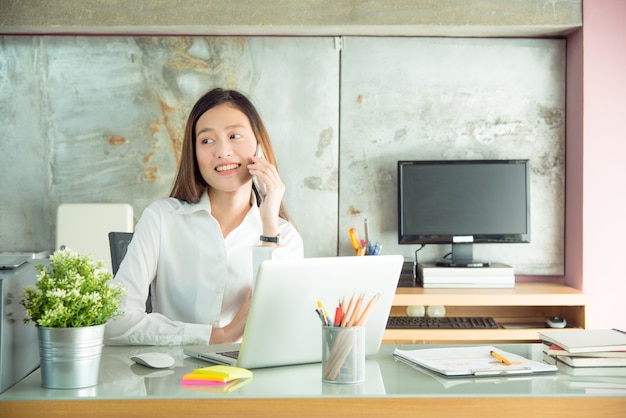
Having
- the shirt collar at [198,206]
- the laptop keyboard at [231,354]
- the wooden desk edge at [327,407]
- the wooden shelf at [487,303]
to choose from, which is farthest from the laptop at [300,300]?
the wooden shelf at [487,303]

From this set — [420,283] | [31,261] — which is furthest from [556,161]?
[31,261]

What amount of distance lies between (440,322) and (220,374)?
8.47ft

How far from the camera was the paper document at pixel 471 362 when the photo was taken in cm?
170

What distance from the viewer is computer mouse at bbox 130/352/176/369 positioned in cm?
176

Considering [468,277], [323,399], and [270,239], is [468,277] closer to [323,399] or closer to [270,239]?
[270,239]

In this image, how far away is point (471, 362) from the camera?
1787 mm

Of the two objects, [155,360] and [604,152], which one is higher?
[604,152]

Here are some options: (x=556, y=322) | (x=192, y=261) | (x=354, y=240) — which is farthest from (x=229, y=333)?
(x=556, y=322)

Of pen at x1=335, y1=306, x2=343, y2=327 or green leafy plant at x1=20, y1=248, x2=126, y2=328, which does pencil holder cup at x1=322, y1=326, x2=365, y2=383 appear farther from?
green leafy plant at x1=20, y1=248, x2=126, y2=328

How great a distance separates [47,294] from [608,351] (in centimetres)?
120

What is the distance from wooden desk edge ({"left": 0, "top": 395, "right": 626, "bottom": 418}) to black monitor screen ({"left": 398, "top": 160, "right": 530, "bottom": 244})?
2879 mm

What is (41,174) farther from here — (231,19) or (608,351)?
(608,351)

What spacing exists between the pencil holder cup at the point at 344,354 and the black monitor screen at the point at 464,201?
2.81 meters

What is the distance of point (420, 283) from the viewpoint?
437 cm
